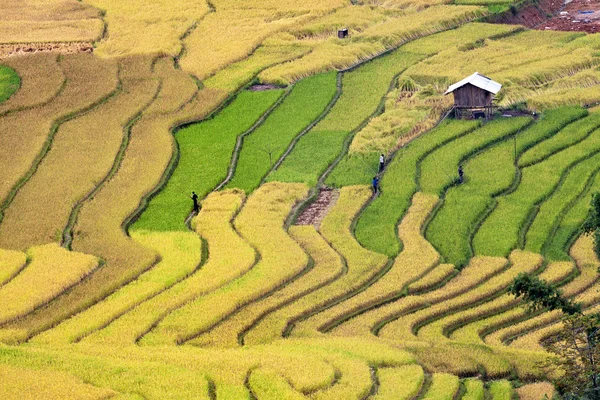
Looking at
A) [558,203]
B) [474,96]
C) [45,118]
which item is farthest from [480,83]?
[45,118]

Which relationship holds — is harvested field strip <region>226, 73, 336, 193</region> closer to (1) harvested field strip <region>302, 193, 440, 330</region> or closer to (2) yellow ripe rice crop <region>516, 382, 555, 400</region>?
(1) harvested field strip <region>302, 193, 440, 330</region>

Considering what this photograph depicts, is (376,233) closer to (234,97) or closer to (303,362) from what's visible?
(303,362)

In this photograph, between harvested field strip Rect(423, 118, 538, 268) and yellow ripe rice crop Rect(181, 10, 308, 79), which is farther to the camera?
yellow ripe rice crop Rect(181, 10, 308, 79)

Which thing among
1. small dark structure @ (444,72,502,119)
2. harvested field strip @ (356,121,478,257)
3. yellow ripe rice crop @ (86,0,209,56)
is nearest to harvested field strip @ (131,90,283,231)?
harvested field strip @ (356,121,478,257)

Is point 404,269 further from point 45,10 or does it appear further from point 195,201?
point 45,10

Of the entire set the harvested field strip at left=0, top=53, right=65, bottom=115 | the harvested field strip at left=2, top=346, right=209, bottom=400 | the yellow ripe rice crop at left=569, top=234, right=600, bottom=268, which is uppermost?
the harvested field strip at left=2, top=346, right=209, bottom=400

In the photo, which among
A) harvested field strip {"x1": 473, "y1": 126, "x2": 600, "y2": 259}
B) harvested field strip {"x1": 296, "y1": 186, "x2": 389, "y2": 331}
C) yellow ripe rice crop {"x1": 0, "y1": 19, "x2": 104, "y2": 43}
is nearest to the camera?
harvested field strip {"x1": 296, "y1": 186, "x2": 389, "y2": 331}

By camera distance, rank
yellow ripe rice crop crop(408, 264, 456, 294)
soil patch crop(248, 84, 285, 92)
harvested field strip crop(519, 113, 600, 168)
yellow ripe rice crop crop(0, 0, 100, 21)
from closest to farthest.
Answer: yellow ripe rice crop crop(408, 264, 456, 294) < harvested field strip crop(519, 113, 600, 168) < soil patch crop(248, 84, 285, 92) < yellow ripe rice crop crop(0, 0, 100, 21)

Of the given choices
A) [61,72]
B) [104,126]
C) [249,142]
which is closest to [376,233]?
[249,142]

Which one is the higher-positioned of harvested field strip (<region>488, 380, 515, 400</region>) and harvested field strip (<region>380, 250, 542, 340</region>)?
harvested field strip (<region>488, 380, 515, 400</region>)
